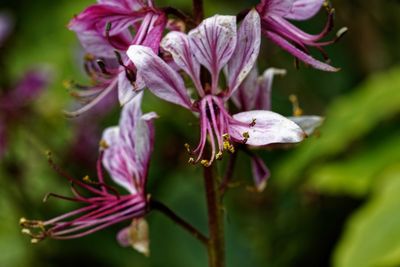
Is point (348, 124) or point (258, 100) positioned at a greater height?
point (258, 100)

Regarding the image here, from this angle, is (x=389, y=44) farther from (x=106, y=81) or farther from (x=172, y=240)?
(x=106, y=81)

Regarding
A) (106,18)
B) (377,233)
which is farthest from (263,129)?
(377,233)

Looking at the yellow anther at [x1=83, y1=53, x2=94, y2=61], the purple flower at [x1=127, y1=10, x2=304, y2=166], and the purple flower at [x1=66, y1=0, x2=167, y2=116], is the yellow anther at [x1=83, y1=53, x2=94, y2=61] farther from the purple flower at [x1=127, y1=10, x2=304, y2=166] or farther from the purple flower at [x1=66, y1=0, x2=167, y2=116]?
the purple flower at [x1=127, y1=10, x2=304, y2=166]

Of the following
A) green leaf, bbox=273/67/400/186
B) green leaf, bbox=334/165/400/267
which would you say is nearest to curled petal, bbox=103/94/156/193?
green leaf, bbox=334/165/400/267

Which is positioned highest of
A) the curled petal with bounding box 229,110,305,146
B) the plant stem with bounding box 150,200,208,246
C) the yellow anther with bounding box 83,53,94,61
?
the yellow anther with bounding box 83,53,94,61

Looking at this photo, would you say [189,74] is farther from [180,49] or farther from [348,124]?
[348,124]

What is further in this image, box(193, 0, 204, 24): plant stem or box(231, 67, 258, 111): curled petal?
box(231, 67, 258, 111): curled petal
